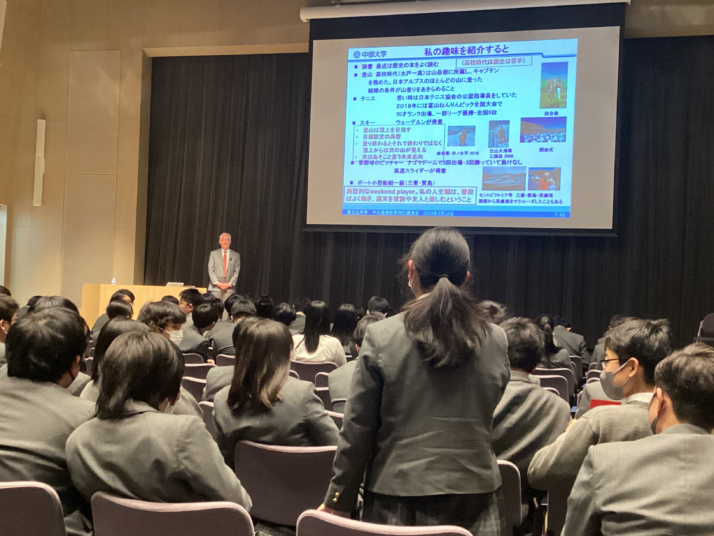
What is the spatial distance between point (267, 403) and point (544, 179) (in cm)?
674

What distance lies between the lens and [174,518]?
152cm

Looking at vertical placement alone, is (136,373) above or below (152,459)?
above

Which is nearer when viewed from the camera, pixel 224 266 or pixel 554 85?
pixel 554 85

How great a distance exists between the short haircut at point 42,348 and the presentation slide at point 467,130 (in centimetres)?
698

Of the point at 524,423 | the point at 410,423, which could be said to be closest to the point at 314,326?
the point at 524,423

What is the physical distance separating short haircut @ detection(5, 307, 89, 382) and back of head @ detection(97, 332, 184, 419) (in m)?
0.34

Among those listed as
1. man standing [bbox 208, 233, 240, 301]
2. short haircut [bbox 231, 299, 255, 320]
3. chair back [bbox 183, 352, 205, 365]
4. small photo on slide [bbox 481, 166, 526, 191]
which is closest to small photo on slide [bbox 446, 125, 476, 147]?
small photo on slide [bbox 481, 166, 526, 191]

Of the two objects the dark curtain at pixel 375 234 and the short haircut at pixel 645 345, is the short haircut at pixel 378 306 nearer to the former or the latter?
the dark curtain at pixel 375 234

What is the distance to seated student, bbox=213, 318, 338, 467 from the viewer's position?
2.32m

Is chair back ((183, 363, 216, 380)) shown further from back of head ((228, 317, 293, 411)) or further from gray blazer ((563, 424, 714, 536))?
gray blazer ((563, 424, 714, 536))

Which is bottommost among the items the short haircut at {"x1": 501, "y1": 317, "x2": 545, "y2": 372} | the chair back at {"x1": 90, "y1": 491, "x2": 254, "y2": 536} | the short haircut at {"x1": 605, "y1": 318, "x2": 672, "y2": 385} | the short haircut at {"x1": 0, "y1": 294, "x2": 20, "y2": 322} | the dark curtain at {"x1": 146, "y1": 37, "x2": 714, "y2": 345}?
the chair back at {"x1": 90, "y1": 491, "x2": 254, "y2": 536}

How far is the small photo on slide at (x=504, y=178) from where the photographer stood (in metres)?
8.46

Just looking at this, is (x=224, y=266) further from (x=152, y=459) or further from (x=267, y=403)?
(x=152, y=459)

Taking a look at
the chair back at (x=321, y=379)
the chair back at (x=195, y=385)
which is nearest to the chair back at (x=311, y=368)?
the chair back at (x=321, y=379)
